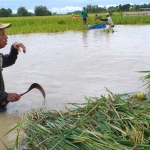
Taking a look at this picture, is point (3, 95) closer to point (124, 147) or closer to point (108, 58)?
point (124, 147)

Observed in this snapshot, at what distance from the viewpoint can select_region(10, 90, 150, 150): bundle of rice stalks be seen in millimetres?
2172

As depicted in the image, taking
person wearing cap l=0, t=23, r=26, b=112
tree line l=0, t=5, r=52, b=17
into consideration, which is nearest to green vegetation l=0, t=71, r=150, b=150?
person wearing cap l=0, t=23, r=26, b=112

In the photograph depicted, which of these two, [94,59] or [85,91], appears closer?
[85,91]

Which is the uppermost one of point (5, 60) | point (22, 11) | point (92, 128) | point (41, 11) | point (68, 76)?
point (5, 60)

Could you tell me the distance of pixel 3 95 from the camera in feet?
11.8

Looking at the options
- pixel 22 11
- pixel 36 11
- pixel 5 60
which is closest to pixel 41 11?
pixel 36 11

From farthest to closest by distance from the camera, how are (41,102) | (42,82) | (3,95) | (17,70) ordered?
1. (17,70)
2. (42,82)
3. (41,102)
4. (3,95)

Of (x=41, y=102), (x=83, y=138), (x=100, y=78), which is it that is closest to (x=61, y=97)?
(x=41, y=102)

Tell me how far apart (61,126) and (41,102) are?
1.72 m

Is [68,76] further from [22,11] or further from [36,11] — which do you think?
[22,11]

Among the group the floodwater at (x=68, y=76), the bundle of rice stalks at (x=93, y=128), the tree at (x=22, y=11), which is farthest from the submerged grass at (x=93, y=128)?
the tree at (x=22, y=11)

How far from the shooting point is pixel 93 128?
2.38m

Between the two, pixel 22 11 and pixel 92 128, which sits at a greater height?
pixel 92 128

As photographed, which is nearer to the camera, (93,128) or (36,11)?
(93,128)
